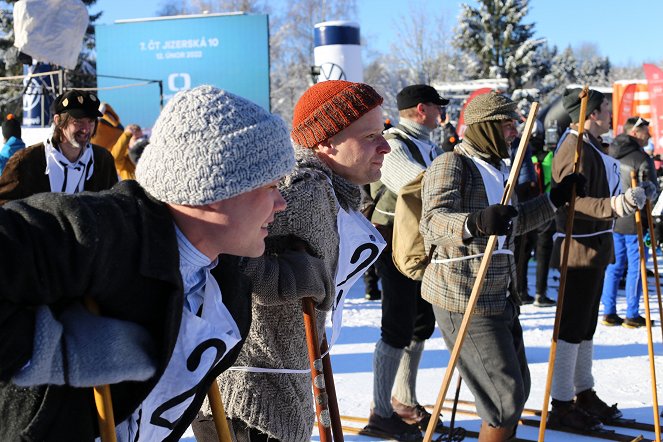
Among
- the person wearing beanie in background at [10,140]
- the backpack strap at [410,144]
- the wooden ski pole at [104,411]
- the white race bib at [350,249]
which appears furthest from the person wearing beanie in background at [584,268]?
the person wearing beanie in background at [10,140]

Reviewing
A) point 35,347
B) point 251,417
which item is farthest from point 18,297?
point 251,417

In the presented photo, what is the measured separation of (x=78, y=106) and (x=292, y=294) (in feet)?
11.3

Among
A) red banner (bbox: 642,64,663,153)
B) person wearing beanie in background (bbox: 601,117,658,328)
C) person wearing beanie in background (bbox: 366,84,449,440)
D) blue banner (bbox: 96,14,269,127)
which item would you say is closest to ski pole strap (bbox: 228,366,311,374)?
person wearing beanie in background (bbox: 366,84,449,440)

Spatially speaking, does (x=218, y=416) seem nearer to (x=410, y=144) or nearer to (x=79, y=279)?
(x=79, y=279)

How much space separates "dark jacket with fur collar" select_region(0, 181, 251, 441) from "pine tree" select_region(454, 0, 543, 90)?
125 ft

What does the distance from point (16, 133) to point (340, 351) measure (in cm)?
370

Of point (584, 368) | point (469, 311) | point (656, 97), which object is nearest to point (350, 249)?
point (469, 311)

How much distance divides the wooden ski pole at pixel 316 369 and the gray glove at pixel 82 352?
2.65 ft

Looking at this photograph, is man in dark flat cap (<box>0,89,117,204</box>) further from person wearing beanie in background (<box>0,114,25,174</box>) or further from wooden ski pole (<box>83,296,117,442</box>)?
wooden ski pole (<box>83,296,117,442</box>)

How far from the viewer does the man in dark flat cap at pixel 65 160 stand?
475 cm

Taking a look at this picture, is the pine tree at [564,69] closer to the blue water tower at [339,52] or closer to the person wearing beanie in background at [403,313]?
the blue water tower at [339,52]

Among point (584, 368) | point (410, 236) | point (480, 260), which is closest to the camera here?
point (480, 260)

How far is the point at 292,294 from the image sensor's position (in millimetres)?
2088

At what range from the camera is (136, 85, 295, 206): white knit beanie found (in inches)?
59.2
